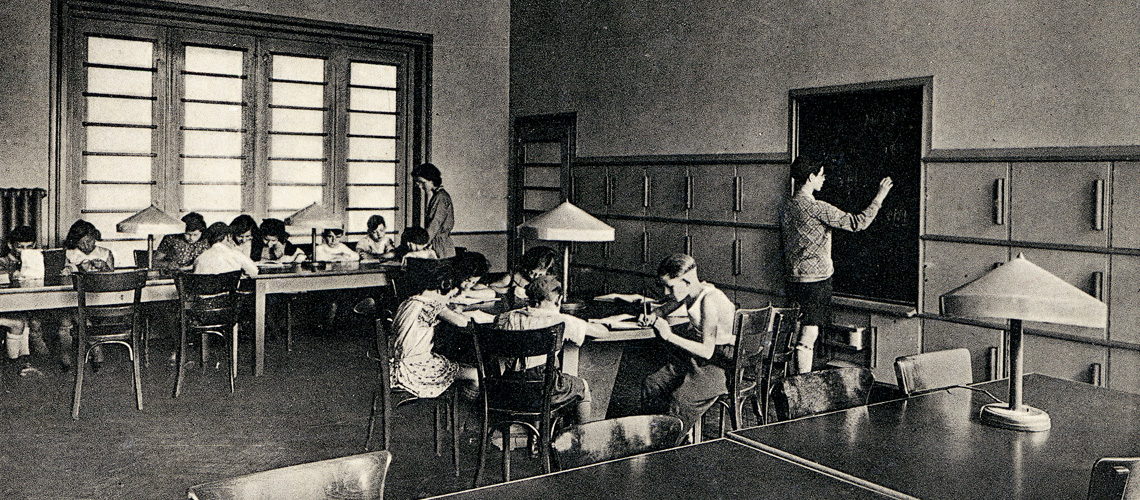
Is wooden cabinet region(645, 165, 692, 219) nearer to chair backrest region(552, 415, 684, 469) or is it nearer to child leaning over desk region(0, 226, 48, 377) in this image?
child leaning over desk region(0, 226, 48, 377)

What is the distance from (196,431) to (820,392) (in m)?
3.42

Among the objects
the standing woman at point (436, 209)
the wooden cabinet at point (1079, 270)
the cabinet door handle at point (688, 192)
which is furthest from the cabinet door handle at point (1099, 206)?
the standing woman at point (436, 209)

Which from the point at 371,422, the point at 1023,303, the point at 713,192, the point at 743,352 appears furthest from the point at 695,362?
the point at 713,192

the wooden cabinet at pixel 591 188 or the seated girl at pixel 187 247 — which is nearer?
the seated girl at pixel 187 247

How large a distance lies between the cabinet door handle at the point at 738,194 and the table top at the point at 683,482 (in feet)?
15.4

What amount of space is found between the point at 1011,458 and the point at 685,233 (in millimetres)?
5130

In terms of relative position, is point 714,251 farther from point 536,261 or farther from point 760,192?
point 536,261

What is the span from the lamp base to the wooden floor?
2055mm

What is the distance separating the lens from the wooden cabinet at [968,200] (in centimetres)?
508

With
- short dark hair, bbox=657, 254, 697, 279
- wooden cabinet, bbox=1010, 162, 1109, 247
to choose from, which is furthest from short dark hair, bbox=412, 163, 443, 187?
wooden cabinet, bbox=1010, 162, 1109, 247

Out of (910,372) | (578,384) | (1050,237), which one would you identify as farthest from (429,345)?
(1050,237)

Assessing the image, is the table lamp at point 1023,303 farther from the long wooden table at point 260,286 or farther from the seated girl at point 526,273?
the long wooden table at point 260,286

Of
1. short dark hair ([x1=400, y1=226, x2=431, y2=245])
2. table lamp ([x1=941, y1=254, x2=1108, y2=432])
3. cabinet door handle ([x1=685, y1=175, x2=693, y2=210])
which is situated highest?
cabinet door handle ([x1=685, y1=175, x2=693, y2=210])

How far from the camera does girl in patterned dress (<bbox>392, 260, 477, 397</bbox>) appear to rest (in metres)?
4.13
